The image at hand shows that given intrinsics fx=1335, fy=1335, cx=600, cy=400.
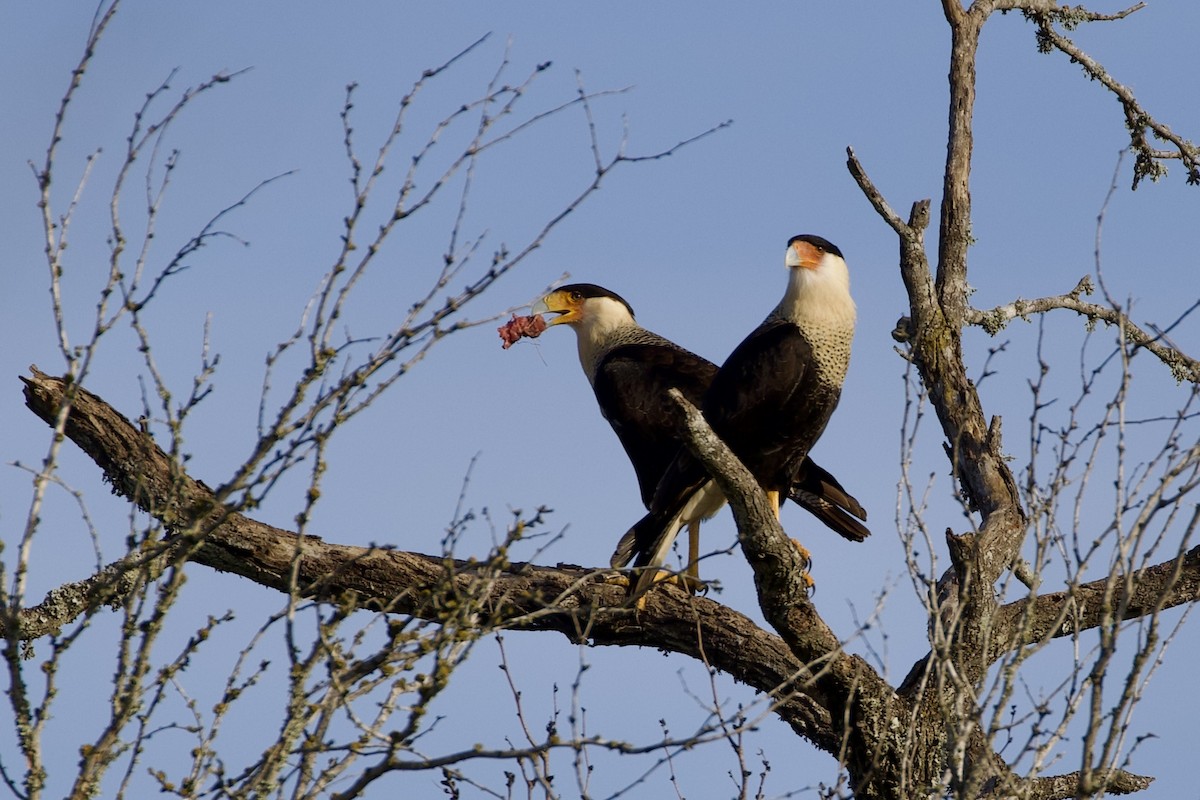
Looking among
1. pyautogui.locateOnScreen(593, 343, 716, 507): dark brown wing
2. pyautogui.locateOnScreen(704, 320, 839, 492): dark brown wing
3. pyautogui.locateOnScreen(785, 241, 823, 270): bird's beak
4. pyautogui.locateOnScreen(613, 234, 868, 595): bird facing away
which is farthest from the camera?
pyautogui.locateOnScreen(593, 343, 716, 507): dark brown wing

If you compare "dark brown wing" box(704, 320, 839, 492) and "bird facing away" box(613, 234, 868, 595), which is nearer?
"bird facing away" box(613, 234, 868, 595)

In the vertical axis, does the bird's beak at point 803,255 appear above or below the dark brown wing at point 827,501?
above

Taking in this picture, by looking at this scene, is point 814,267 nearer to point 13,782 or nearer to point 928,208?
point 928,208

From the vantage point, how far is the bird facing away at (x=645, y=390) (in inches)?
208

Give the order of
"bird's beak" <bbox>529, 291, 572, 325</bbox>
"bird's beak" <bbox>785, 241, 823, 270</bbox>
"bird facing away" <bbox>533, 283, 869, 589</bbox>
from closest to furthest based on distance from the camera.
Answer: "bird's beak" <bbox>785, 241, 823, 270</bbox> < "bird facing away" <bbox>533, 283, 869, 589</bbox> < "bird's beak" <bbox>529, 291, 572, 325</bbox>

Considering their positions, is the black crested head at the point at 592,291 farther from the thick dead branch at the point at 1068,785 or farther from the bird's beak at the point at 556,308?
the thick dead branch at the point at 1068,785

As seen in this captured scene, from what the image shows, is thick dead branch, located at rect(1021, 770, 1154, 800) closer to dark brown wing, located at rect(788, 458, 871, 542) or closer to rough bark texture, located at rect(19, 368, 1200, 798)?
rough bark texture, located at rect(19, 368, 1200, 798)

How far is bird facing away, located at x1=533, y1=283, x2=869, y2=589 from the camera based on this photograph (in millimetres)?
5289

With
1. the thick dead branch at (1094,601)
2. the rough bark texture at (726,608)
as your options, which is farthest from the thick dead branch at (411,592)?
the thick dead branch at (1094,601)

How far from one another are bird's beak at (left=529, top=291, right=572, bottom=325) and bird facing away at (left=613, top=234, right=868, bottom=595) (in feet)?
5.62

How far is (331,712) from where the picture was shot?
243cm

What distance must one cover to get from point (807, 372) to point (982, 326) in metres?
1.00

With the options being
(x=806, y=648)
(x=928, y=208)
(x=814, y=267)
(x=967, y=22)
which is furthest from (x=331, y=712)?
(x=967, y=22)

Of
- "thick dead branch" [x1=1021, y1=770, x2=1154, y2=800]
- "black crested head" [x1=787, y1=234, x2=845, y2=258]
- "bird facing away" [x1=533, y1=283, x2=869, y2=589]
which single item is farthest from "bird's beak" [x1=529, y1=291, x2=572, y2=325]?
"thick dead branch" [x1=1021, y1=770, x2=1154, y2=800]
